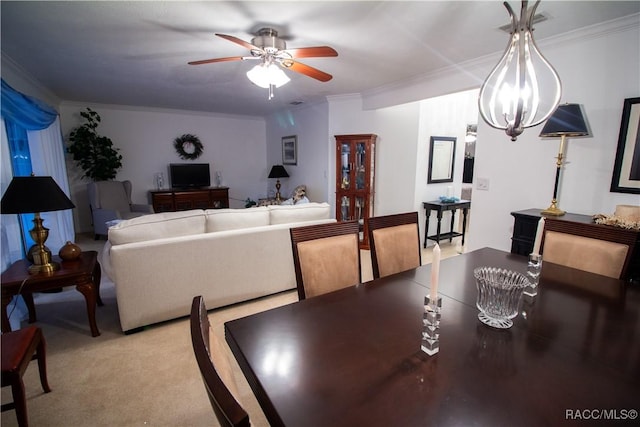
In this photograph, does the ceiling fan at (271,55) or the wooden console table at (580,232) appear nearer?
the wooden console table at (580,232)

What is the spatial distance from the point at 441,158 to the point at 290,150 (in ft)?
9.25

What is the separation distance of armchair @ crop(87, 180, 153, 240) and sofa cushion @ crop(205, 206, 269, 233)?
114 inches

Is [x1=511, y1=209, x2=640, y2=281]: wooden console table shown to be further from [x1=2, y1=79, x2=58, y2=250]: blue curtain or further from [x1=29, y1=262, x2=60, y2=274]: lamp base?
[x1=2, y1=79, x2=58, y2=250]: blue curtain

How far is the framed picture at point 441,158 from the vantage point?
4.59 metres

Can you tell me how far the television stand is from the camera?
561 centimetres

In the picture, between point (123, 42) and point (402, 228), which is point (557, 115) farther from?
point (123, 42)

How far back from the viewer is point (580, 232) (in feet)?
5.67

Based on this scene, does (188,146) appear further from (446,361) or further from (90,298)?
(446,361)

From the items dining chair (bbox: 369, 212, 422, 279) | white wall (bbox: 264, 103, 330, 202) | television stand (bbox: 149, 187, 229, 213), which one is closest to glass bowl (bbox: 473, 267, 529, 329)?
dining chair (bbox: 369, 212, 422, 279)

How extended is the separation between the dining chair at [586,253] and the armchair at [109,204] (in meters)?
5.19

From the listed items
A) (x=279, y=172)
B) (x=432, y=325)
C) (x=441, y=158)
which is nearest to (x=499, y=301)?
(x=432, y=325)

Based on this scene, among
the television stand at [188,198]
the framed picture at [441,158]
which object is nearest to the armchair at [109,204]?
the television stand at [188,198]

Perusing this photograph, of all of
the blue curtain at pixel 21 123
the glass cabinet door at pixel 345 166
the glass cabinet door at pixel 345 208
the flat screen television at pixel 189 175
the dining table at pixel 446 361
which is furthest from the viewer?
the flat screen television at pixel 189 175

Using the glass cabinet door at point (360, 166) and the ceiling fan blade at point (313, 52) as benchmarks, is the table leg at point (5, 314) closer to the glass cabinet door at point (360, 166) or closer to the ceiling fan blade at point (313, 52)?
the ceiling fan blade at point (313, 52)
